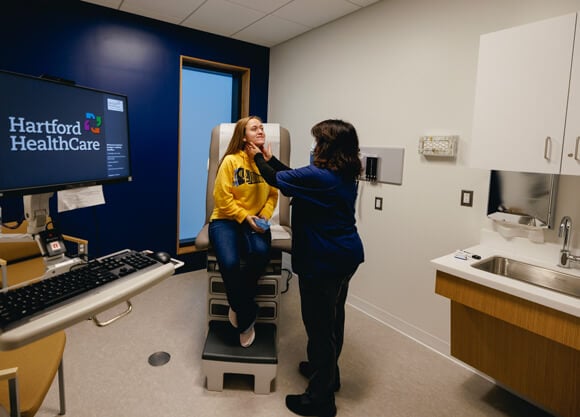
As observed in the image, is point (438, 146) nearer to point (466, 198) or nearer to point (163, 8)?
point (466, 198)

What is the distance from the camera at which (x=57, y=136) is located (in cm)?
139

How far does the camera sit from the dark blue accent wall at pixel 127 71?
2.92 meters

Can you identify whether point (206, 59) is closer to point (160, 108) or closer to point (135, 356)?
point (160, 108)

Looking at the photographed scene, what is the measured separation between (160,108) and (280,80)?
1.29 meters

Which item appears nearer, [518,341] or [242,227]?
[518,341]

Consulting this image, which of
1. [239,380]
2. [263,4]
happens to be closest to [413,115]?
[263,4]

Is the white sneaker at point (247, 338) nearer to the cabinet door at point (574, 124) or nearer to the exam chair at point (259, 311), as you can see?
the exam chair at point (259, 311)

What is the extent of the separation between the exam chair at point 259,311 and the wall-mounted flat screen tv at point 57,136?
0.90 meters

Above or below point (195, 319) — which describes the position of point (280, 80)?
above

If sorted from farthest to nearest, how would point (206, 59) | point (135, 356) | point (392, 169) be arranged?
point (206, 59)
point (392, 169)
point (135, 356)

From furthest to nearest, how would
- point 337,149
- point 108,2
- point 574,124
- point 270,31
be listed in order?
point 270,31 → point 108,2 → point 337,149 → point 574,124

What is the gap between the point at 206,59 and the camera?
12.4 ft

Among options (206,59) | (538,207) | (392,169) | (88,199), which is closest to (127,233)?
(206,59)

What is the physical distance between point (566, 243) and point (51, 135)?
2.38m
